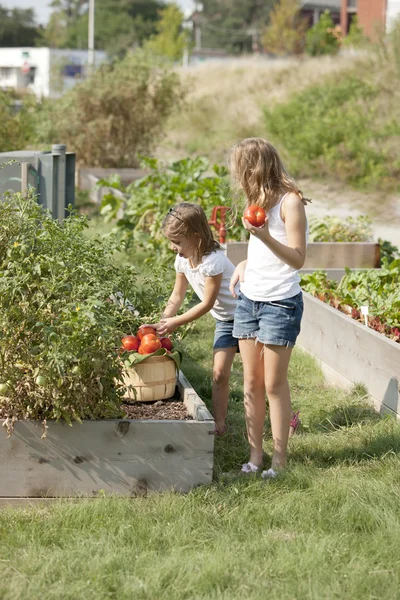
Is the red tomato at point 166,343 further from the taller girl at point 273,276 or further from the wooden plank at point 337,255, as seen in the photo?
the wooden plank at point 337,255

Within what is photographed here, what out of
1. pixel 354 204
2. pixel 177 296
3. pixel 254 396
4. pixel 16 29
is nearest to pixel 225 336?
pixel 177 296

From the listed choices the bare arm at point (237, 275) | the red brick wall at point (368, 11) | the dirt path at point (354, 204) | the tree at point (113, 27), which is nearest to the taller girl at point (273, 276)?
the bare arm at point (237, 275)

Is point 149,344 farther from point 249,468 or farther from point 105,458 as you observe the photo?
point 249,468

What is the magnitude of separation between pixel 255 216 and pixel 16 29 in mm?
87456

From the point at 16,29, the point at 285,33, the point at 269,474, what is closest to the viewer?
the point at 269,474

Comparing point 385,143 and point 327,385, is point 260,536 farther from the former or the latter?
point 385,143

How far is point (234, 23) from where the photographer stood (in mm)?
87938

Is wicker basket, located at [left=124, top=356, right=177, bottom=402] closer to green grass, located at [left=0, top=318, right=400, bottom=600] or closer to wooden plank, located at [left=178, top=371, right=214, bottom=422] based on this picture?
Answer: wooden plank, located at [left=178, top=371, right=214, bottom=422]

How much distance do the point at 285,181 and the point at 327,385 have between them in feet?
6.89

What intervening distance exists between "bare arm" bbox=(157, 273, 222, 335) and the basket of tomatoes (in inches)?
2.5

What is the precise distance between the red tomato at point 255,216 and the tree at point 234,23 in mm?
82266

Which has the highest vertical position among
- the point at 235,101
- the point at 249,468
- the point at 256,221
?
the point at 235,101

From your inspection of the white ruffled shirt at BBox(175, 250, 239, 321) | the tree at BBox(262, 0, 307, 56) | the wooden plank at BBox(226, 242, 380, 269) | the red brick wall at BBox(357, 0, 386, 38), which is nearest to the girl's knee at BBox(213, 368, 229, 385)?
the white ruffled shirt at BBox(175, 250, 239, 321)

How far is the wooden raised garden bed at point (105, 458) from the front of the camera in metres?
3.63
